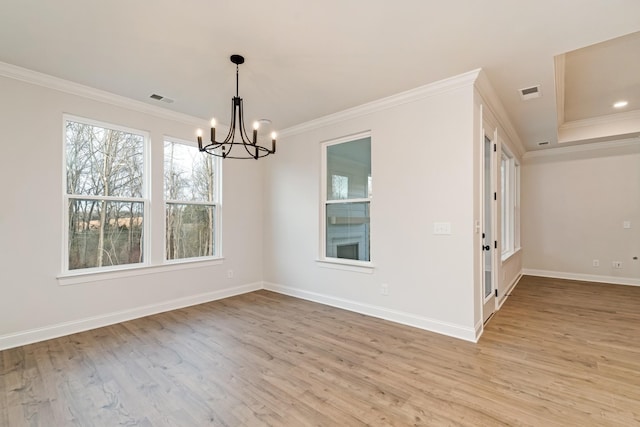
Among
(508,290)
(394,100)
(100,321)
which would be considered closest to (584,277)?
(508,290)

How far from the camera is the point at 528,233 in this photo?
6605 mm

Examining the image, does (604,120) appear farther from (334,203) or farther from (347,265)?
(347,265)

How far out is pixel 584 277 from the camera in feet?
19.5

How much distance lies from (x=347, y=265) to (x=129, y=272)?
286cm

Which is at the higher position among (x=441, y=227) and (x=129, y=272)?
(x=441, y=227)

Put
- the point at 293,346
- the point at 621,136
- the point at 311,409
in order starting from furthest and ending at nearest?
the point at 621,136 → the point at 293,346 → the point at 311,409

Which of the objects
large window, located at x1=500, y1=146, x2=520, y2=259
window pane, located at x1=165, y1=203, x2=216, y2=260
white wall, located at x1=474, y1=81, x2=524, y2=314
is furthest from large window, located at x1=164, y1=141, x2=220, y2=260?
large window, located at x1=500, y1=146, x2=520, y2=259

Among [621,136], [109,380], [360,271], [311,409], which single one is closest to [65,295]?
[109,380]

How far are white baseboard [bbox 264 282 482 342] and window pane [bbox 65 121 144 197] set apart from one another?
2.80m

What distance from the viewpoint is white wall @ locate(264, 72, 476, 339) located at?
10.3 ft

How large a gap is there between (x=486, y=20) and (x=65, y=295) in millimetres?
4878

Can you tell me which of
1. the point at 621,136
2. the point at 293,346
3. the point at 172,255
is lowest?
the point at 293,346

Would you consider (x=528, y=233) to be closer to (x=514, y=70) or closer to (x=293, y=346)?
(x=514, y=70)

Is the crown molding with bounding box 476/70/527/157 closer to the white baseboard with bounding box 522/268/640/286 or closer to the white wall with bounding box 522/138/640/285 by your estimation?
the white wall with bounding box 522/138/640/285
